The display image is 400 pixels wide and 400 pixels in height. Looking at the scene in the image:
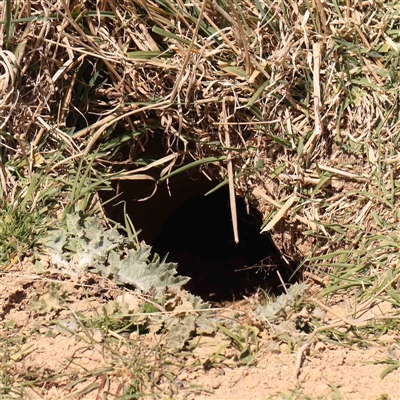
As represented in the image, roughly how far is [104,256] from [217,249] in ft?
6.36

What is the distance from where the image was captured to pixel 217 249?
420cm

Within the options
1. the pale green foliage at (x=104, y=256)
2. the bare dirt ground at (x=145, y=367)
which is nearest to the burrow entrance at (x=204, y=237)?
the pale green foliage at (x=104, y=256)

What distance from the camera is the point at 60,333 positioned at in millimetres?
2059

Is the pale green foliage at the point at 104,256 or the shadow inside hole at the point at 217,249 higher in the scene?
the pale green foliage at the point at 104,256

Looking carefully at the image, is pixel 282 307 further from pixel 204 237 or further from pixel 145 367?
pixel 204 237

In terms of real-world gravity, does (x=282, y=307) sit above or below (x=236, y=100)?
below

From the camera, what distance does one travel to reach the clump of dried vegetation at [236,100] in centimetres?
253

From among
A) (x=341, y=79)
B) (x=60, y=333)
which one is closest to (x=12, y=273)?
(x=60, y=333)

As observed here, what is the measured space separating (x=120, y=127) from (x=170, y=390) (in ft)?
4.29

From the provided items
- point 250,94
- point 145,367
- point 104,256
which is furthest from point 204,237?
point 145,367

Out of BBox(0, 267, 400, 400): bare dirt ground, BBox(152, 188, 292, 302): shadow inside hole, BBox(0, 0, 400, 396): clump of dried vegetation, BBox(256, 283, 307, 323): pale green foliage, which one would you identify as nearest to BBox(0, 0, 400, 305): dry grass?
BBox(0, 0, 400, 396): clump of dried vegetation

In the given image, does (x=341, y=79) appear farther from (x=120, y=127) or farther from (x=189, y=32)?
(x=120, y=127)

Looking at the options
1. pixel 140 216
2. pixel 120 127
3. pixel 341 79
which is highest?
pixel 341 79

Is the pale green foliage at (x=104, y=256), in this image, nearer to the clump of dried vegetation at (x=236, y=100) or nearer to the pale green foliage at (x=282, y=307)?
the clump of dried vegetation at (x=236, y=100)
